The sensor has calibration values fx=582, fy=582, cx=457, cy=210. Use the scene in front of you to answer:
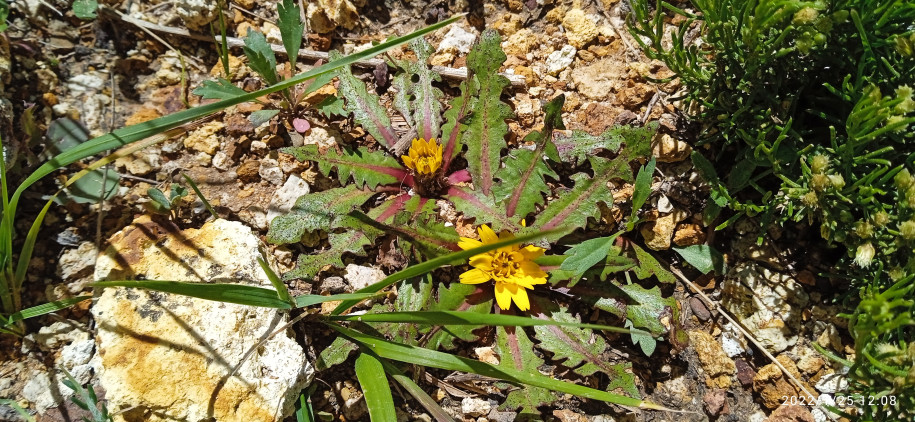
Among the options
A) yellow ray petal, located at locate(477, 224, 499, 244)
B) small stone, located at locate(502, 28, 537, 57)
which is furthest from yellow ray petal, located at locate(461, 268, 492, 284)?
small stone, located at locate(502, 28, 537, 57)

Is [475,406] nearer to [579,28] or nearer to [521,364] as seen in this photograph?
[521,364]

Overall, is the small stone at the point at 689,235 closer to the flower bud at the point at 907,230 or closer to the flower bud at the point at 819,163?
the flower bud at the point at 819,163

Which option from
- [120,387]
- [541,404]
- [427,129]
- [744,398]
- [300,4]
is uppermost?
[300,4]

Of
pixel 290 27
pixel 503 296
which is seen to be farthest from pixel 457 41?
pixel 503 296

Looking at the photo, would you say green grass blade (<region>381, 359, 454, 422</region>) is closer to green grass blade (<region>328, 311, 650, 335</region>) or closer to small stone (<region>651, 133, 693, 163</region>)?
green grass blade (<region>328, 311, 650, 335</region>)

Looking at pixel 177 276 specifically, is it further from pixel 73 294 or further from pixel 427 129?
pixel 427 129

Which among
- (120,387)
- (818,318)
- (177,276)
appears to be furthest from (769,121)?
(120,387)
